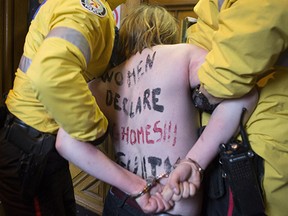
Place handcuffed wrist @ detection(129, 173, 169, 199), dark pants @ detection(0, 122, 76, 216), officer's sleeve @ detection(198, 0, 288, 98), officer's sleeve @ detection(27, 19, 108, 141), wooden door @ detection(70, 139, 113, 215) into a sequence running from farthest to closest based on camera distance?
wooden door @ detection(70, 139, 113, 215) → dark pants @ detection(0, 122, 76, 216) → handcuffed wrist @ detection(129, 173, 169, 199) → officer's sleeve @ detection(27, 19, 108, 141) → officer's sleeve @ detection(198, 0, 288, 98)

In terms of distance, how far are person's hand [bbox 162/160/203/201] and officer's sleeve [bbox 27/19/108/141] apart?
22 cm

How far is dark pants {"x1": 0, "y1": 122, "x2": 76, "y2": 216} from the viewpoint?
50.3 inches

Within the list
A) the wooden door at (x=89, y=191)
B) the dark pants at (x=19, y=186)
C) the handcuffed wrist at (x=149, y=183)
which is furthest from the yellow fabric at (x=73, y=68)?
the wooden door at (x=89, y=191)

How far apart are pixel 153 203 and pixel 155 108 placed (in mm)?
236

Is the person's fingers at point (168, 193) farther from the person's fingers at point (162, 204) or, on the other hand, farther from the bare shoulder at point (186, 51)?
the bare shoulder at point (186, 51)

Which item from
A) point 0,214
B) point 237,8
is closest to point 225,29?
point 237,8

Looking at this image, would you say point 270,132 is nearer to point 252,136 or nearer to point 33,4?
point 252,136

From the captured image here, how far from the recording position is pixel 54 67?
737 mm

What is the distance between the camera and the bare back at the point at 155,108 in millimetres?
850

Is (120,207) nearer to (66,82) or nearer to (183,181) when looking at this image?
(183,181)

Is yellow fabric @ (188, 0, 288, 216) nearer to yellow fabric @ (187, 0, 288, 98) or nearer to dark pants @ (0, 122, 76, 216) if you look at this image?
yellow fabric @ (187, 0, 288, 98)

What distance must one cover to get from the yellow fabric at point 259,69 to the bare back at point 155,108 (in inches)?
4.3

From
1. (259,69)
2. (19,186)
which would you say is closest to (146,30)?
(259,69)

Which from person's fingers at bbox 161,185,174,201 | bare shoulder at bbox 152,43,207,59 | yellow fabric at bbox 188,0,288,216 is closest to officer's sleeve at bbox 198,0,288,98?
yellow fabric at bbox 188,0,288,216
